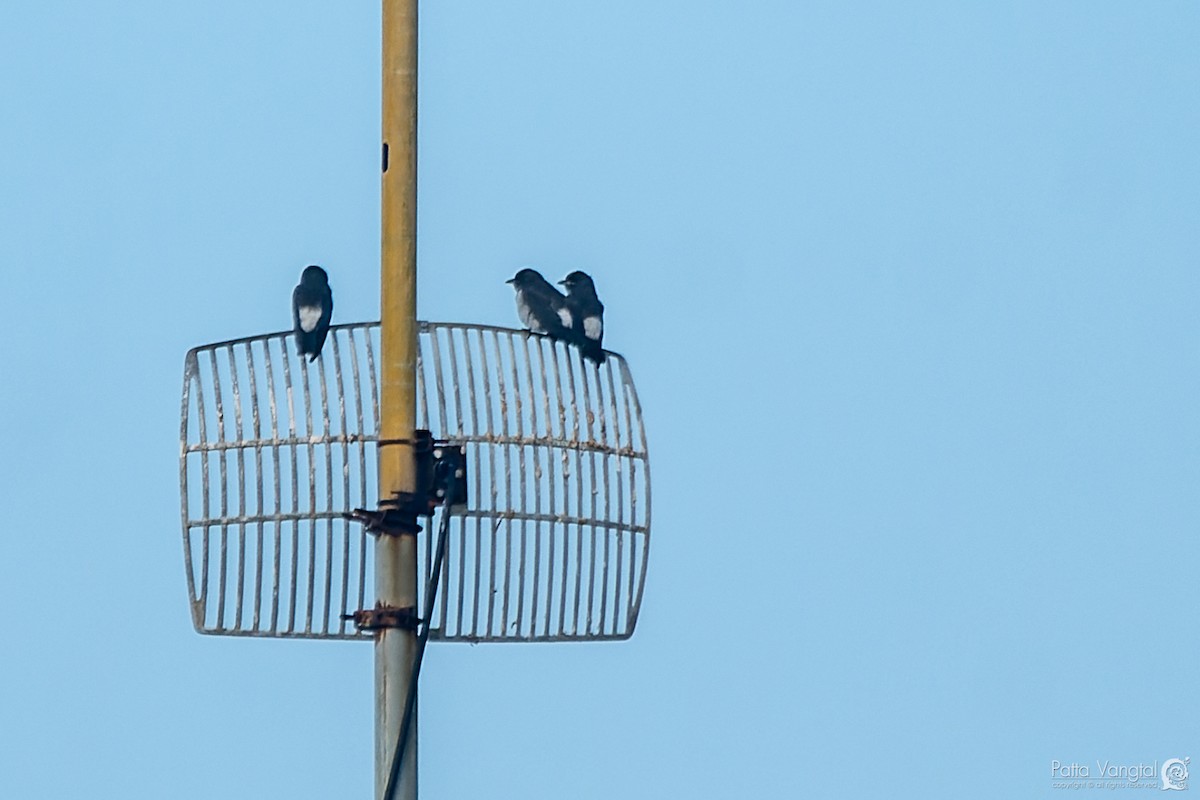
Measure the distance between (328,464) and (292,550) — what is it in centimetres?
36

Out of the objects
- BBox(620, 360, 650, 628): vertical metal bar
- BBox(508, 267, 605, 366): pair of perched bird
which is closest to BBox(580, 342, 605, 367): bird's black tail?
BBox(620, 360, 650, 628): vertical metal bar

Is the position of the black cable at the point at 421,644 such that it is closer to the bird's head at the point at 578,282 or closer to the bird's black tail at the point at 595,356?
the bird's black tail at the point at 595,356

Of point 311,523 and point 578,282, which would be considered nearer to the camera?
point 311,523

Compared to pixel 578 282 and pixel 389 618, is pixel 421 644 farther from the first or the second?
pixel 578 282

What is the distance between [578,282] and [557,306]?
2.16 feet

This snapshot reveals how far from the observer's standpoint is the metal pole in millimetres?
7254

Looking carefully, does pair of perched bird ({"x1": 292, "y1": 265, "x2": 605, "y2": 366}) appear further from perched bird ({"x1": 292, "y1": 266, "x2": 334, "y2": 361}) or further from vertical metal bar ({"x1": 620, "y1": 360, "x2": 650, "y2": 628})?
vertical metal bar ({"x1": 620, "y1": 360, "x2": 650, "y2": 628})

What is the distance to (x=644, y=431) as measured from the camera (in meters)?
8.48

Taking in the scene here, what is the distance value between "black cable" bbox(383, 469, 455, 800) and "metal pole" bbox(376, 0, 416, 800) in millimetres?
42

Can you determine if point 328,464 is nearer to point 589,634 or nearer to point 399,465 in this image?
point 399,465

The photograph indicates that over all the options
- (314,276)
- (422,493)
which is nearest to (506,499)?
(422,493)

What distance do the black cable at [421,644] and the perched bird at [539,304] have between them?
6442 mm

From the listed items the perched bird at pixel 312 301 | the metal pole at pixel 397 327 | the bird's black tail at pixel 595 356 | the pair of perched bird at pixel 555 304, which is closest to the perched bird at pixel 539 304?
the pair of perched bird at pixel 555 304

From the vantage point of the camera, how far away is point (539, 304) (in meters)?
14.3
